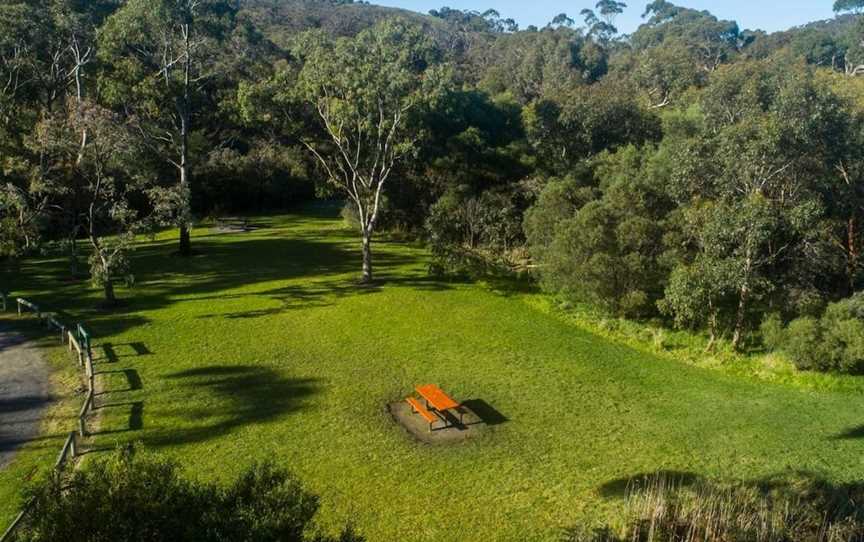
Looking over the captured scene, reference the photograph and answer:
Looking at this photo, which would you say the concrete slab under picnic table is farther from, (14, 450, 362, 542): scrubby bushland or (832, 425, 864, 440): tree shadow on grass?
(832, 425, 864, 440): tree shadow on grass

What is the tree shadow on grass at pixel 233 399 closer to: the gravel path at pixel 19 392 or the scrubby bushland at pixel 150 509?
the gravel path at pixel 19 392

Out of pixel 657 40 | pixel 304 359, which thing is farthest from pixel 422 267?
pixel 657 40

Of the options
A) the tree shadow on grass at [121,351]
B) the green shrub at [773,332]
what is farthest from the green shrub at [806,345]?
the tree shadow on grass at [121,351]

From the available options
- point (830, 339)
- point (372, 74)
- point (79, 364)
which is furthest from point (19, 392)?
point (830, 339)

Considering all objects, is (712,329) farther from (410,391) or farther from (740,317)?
(410,391)

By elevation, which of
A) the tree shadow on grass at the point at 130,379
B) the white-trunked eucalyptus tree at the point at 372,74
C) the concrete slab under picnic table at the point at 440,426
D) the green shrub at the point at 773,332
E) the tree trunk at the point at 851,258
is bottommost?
the concrete slab under picnic table at the point at 440,426

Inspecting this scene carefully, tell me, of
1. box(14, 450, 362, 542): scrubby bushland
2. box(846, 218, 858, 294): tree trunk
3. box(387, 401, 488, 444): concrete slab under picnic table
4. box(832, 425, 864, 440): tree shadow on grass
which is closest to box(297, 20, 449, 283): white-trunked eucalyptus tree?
box(387, 401, 488, 444): concrete slab under picnic table
